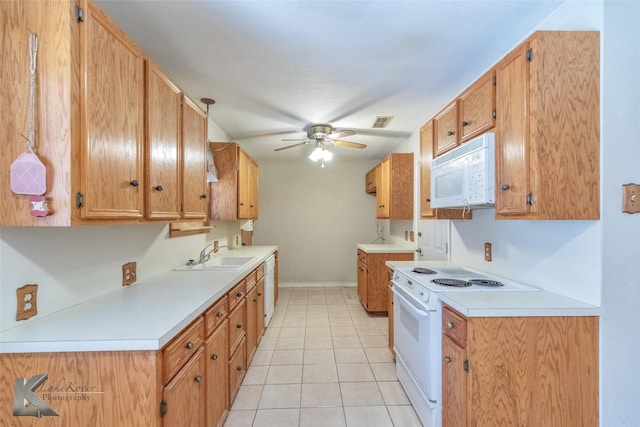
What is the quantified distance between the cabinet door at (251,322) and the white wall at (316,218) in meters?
2.57

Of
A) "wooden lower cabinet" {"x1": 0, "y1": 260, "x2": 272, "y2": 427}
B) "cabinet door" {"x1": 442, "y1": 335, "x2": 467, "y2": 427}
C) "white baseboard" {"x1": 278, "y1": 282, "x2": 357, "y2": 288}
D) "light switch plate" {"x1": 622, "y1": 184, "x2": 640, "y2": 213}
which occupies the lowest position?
"white baseboard" {"x1": 278, "y1": 282, "x2": 357, "y2": 288}

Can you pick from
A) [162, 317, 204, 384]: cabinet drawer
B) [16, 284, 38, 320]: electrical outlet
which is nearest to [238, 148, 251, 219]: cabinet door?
[162, 317, 204, 384]: cabinet drawer

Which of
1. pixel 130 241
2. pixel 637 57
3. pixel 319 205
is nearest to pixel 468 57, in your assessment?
pixel 637 57

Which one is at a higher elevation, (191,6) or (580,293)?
(191,6)

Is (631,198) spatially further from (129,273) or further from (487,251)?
(129,273)

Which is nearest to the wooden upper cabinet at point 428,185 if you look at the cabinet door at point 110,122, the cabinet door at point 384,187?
the cabinet door at point 384,187

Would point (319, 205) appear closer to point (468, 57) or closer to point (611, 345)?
point (468, 57)

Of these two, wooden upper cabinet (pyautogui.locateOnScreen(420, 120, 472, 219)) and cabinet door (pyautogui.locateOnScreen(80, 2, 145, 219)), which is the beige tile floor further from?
cabinet door (pyautogui.locateOnScreen(80, 2, 145, 219))

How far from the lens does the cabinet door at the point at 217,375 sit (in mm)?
1515

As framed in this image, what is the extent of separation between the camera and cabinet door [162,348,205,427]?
3.61ft

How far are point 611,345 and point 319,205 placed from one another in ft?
14.2

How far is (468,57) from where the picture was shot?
194 cm

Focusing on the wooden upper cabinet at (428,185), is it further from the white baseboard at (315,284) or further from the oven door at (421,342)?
the white baseboard at (315,284)

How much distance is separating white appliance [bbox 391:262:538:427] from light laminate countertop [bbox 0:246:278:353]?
1.25 meters
